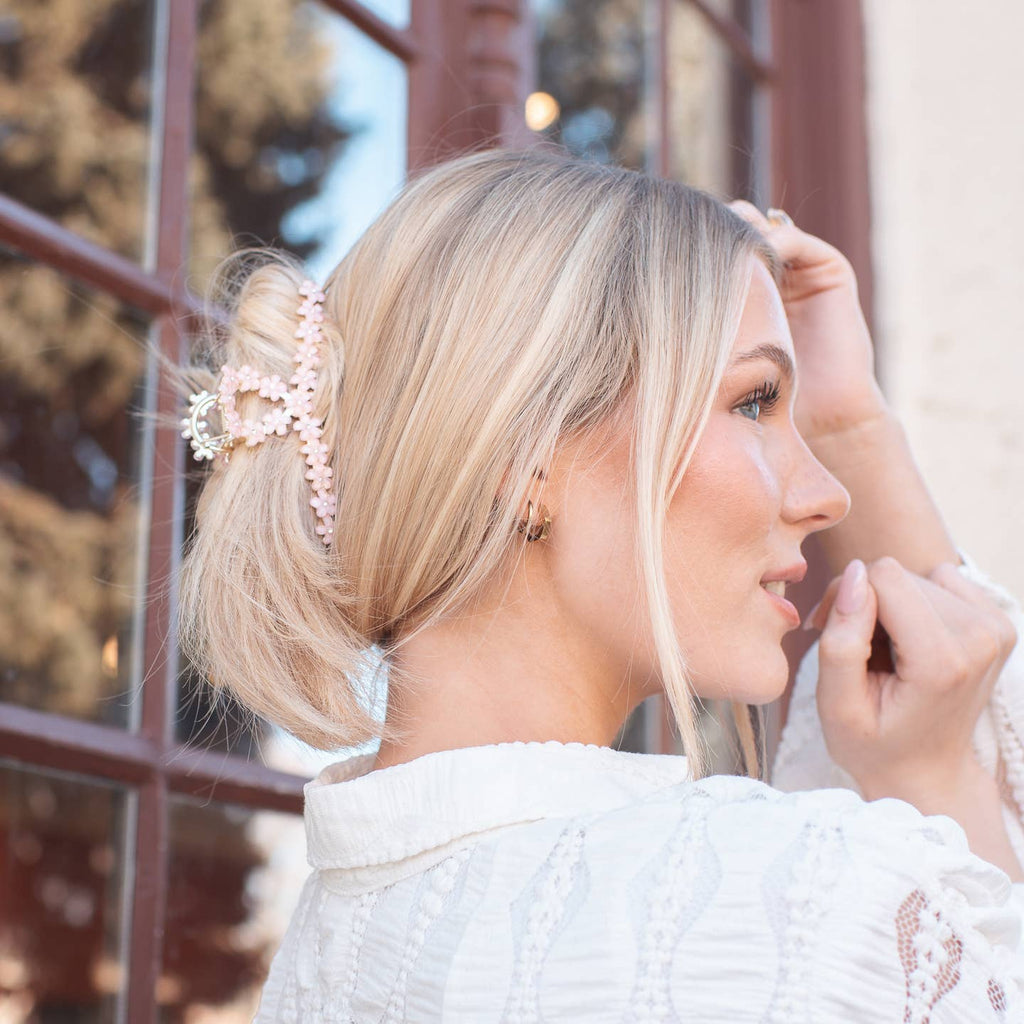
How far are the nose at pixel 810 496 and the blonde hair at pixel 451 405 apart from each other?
6.8 inches

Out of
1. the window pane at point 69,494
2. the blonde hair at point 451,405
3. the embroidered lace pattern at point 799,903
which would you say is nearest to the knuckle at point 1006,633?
the blonde hair at point 451,405

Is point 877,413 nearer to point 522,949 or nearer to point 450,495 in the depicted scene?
point 450,495

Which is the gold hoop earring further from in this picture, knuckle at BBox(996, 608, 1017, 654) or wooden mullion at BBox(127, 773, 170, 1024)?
wooden mullion at BBox(127, 773, 170, 1024)

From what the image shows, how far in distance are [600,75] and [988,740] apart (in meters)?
1.48

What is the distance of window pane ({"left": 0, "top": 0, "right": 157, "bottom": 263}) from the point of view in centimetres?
189

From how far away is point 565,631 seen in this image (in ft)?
4.51

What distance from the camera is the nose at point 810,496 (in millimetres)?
1473

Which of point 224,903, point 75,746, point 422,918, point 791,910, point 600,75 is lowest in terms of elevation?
point 224,903

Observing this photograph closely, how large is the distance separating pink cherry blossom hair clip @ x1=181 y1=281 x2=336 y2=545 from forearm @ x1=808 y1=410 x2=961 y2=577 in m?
0.73

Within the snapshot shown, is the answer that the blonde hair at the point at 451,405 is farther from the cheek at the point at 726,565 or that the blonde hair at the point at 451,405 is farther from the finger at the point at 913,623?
the finger at the point at 913,623

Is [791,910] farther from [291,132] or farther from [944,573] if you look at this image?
[291,132]

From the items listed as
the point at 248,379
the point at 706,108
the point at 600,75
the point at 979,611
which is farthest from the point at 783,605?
the point at 706,108

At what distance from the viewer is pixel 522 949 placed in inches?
42.6

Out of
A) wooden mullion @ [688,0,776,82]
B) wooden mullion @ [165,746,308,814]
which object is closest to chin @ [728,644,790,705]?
wooden mullion @ [165,746,308,814]
